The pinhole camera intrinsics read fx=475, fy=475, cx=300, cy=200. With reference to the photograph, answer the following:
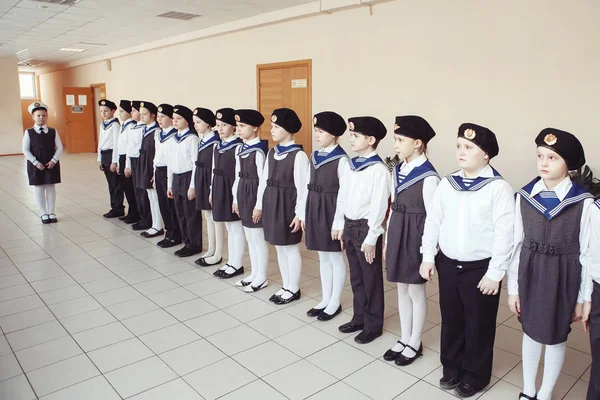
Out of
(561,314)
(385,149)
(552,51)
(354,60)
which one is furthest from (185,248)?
(552,51)

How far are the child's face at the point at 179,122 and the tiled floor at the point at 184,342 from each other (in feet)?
4.17

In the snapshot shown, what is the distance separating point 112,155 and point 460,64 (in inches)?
170

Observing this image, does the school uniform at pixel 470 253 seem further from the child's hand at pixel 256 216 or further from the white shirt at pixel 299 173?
Answer: the child's hand at pixel 256 216

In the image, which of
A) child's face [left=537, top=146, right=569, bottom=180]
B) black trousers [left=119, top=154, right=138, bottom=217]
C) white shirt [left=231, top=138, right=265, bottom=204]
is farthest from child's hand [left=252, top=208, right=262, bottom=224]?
black trousers [left=119, top=154, right=138, bottom=217]

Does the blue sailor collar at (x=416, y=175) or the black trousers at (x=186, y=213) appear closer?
the blue sailor collar at (x=416, y=175)

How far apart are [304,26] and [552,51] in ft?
11.1

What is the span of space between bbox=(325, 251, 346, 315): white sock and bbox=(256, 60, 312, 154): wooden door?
377 cm

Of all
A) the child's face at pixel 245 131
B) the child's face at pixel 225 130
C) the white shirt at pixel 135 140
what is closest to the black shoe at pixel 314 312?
the child's face at pixel 245 131

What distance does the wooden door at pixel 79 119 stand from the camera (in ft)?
45.7

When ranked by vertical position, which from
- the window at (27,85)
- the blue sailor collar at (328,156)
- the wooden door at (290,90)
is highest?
the window at (27,85)

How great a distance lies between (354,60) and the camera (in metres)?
5.97

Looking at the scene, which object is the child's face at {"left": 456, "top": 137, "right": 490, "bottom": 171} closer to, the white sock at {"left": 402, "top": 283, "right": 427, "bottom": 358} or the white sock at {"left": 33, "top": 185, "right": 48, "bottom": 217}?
the white sock at {"left": 402, "top": 283, "right": 427, "bottom": 358}

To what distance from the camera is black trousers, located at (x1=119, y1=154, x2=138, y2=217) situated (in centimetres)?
589

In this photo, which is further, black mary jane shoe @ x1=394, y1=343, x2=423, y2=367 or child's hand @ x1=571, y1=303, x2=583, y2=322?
black mary jane shoe @ x1=394, y1=343, x2=423, y2=367
